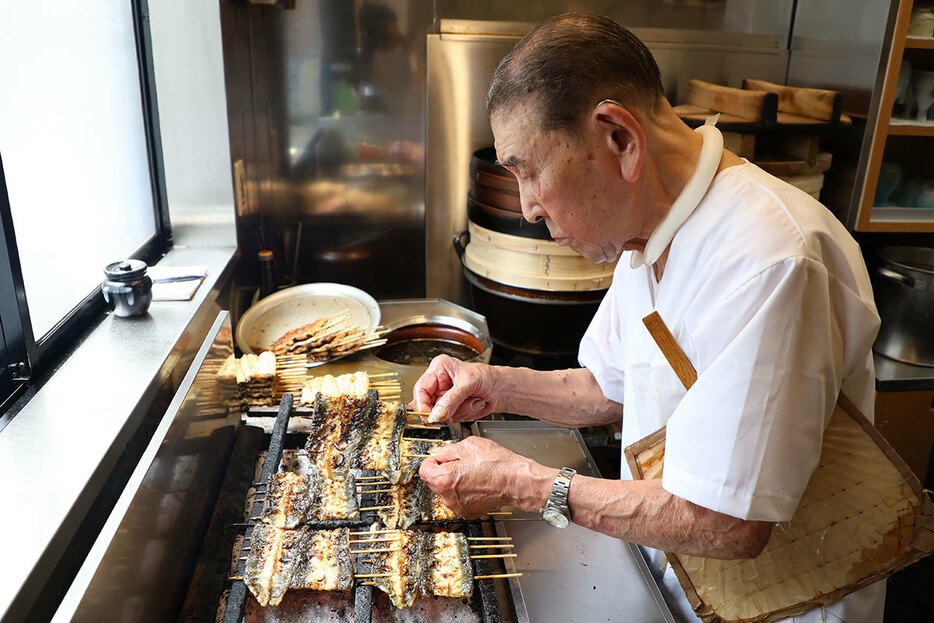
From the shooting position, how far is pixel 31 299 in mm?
1812

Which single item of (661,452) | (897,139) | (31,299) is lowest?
(661,452)

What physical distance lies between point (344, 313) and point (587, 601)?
185cm

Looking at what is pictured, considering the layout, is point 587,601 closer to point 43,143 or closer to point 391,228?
point 43,143

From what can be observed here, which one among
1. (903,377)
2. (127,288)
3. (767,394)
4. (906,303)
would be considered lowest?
(903,377)

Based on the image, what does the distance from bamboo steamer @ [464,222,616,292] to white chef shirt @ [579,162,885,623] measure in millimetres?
1722

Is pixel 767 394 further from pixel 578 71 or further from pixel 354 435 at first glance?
pixel 354 435

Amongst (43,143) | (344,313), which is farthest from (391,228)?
(43,143)

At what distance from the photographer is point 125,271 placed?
209cm

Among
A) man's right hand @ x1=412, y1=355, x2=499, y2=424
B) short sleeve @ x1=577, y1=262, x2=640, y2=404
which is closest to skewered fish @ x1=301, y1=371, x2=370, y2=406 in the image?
man's right hand @ x1=412, y1=355, x2=499, y2=424

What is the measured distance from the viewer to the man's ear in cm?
129

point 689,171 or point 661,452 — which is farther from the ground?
point 689,171

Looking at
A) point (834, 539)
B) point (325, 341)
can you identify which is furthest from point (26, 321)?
point (834, 539)

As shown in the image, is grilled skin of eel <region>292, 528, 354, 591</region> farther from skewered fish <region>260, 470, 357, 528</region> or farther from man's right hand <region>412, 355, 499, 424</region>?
man's right hand <region>412, 355, 499, 424</region>

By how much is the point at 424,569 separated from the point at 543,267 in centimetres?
187
